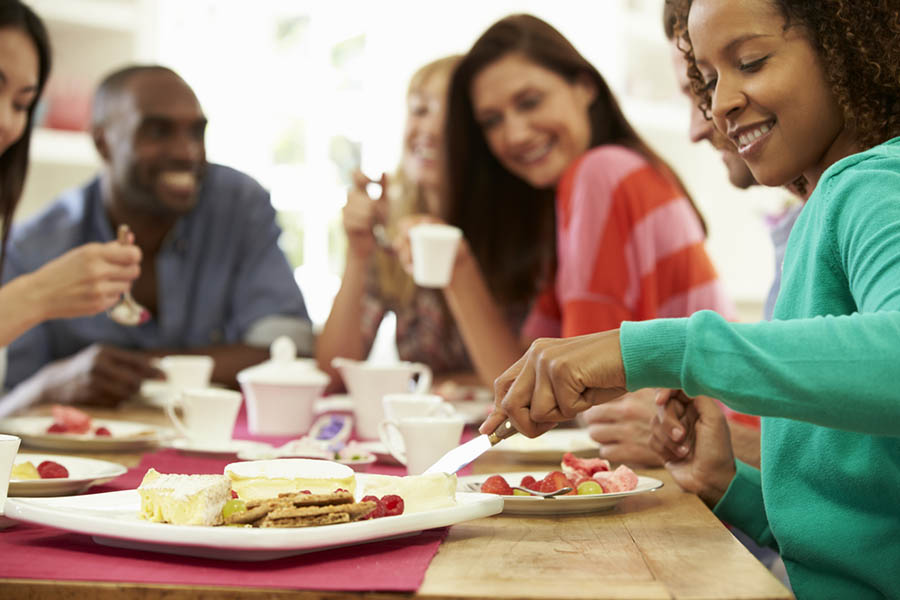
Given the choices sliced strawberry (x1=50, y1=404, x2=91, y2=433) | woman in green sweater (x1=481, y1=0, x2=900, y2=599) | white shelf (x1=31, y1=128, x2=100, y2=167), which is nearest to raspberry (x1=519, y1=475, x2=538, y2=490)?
woman in green sweater (x1=481, y1=0, x2=900, y2=599)

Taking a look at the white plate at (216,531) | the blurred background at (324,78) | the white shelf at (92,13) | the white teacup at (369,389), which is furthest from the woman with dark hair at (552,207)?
the white shelf at (92,13)

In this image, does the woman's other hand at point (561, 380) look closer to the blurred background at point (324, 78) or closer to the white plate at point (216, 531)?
the white plate at point (216, 531)

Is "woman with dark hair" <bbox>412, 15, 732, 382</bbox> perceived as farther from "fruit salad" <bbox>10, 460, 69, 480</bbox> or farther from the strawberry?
"fruit salad" <bbox>10, 460, 69, 480</bbox>

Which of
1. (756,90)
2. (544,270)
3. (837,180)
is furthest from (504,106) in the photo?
(837,180)

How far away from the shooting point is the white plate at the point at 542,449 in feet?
4.51

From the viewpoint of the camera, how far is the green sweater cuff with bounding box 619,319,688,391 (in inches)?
30.8

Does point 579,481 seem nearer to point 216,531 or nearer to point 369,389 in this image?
point 216,531

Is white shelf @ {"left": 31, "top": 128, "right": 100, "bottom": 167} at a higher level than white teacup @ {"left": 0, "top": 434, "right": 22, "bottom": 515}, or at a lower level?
higher

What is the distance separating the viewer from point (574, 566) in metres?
0.74

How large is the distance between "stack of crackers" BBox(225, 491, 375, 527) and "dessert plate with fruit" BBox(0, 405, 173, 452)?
68cm

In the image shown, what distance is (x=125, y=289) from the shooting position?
162 centimetres

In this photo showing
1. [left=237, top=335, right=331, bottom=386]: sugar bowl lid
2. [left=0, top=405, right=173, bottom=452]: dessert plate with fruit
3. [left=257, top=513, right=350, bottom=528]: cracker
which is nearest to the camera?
[left=257, top=513, right=350, bottom=528]: cracker

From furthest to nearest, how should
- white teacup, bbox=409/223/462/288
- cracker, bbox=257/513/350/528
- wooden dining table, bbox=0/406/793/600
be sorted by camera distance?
1. white teacup, bbox=409/223/462/288
2. cracker, bbox=257/513/350/528
3. wooden dining table, bbox=0/406/793/600

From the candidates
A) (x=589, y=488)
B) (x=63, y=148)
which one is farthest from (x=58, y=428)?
(x=63, y=148)
